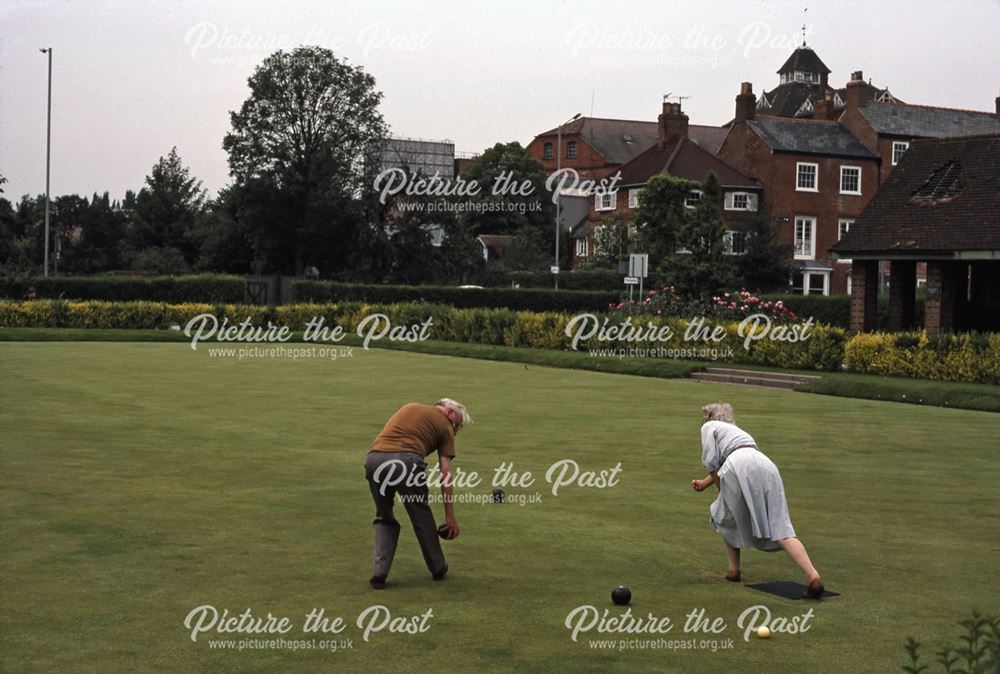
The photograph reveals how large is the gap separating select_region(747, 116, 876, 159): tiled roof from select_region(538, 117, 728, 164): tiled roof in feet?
119

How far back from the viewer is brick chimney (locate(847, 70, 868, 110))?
3007 inches

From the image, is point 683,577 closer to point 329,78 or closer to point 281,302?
point 281,302

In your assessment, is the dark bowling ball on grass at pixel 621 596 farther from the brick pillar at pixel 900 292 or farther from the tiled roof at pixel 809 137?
the tiled roof at pixel 809 137

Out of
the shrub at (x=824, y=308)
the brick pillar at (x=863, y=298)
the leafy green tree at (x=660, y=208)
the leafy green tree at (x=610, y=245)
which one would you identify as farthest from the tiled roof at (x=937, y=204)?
the leafy green tree at (x=610, y=245)

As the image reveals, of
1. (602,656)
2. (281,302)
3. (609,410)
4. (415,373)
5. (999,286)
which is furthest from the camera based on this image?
(281,302)

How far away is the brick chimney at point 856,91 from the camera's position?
76375 millimetres

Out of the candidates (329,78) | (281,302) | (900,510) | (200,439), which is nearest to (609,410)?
(200,439)

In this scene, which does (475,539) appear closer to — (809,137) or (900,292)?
(900,292)

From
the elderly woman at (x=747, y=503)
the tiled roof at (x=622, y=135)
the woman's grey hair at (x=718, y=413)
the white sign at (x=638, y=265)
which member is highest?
the tiled roof at (x=622, y=135)

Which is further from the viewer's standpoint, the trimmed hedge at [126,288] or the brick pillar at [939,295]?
the trimmed hedge at [126,288]

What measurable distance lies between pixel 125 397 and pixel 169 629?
16.6 meters

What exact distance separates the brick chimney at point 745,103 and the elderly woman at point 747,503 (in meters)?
69.0

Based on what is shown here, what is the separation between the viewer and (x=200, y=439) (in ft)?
59.5

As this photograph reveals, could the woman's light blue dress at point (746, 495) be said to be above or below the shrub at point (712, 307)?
below
